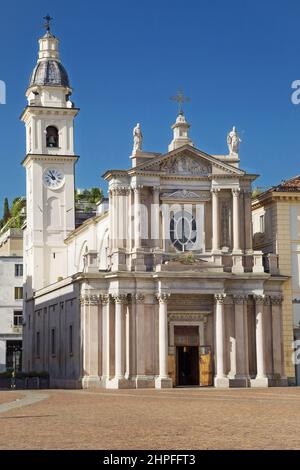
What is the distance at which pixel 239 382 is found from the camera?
63.2 meters

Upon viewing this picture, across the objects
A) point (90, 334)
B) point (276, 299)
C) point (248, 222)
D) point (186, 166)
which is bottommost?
point (90, 334)

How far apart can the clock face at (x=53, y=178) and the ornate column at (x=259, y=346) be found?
24.3 meters

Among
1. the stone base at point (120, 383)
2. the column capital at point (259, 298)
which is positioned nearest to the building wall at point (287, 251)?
the column capital at point (259, 298)

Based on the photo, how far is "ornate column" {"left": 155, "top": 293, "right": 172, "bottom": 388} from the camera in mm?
61469

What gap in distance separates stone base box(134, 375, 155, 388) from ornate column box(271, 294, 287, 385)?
8.32 metres

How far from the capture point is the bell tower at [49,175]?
81.6 metres

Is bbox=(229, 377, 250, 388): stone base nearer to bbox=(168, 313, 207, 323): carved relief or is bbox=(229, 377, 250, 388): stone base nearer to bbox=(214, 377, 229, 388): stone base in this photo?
bbox=(214, 377, 229, 388): stone base

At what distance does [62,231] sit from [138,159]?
1962 cm

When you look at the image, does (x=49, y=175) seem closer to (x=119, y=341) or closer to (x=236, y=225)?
(x=236, y=225)

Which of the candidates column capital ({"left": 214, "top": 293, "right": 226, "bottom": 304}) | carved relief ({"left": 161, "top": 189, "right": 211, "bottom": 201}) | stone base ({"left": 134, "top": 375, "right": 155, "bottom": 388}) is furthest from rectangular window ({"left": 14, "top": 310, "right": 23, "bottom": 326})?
column capital ({"left": 214, "top": 293, "right": 226, "bottom": 304})

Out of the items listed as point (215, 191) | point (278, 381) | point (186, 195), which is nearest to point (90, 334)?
point (186, 195)

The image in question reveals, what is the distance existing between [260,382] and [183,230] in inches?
433

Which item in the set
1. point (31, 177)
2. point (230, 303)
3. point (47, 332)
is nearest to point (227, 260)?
point (230, 303)
